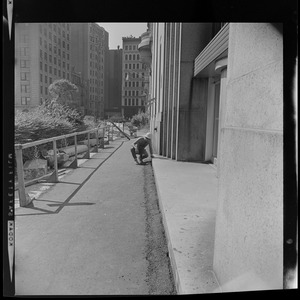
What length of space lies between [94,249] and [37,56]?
2.26 meters

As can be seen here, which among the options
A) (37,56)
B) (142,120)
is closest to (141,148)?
(37,56)

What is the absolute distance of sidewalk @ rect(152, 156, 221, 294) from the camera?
245 cm

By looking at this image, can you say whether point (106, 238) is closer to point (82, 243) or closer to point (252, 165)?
point (82, 243)

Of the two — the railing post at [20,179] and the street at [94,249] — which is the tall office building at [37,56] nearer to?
the railing post at [20,179]

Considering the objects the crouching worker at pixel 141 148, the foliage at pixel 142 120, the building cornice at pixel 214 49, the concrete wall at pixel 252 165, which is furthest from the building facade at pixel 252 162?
the foliage at pixel 142 120

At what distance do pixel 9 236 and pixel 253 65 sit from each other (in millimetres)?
2155


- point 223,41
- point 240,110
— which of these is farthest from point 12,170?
point 223,41

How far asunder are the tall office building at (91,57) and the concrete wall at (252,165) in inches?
47.4

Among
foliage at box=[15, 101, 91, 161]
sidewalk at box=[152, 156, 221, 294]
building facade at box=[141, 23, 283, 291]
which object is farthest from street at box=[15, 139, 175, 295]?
foliage at box=[15, 101, 91, 161]

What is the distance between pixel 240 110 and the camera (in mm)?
2182

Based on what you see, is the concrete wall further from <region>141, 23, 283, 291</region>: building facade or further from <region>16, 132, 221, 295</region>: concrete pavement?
<region>16, 132, 221, 295</region>: concrete pavement

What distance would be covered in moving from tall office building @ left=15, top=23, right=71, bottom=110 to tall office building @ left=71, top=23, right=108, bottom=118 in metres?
0.11

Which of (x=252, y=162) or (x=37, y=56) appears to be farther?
(x=37, y=56)

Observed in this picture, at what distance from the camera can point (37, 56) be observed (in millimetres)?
2863
